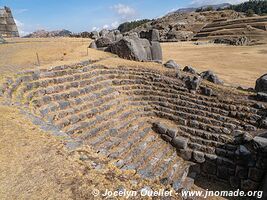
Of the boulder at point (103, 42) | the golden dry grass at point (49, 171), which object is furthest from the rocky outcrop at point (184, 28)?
the golden dry grass at point (49, 171)

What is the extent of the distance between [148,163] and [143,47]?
27.5 feet

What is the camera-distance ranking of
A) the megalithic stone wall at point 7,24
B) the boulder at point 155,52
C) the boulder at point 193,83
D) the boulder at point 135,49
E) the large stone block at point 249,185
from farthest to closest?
the megalithic stone wall at point 7,24
the boulder at point 155,52
the boulder at point 135,49
the boulder at point 193,83
the large stone block at point 249,185

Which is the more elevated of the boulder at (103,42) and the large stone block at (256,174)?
the boulder at (103,42)

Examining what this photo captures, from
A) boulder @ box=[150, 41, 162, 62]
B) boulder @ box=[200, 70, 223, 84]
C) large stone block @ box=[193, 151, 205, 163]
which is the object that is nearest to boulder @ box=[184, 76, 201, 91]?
boulder @ box=[200, 70, 223, 84]

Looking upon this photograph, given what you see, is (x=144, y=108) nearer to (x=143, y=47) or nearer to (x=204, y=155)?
(x=204, y=155)

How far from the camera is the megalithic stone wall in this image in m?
21.5

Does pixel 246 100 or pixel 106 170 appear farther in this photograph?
pixel 246 100

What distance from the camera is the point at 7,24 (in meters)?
22.2

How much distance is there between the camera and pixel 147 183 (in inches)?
157

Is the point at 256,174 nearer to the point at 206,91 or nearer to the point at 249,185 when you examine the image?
the point at 249,185

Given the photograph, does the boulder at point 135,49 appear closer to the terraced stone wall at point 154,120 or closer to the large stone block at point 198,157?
the terraced stone wall at point 154,120

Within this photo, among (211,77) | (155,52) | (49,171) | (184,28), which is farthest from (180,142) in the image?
(184,28)

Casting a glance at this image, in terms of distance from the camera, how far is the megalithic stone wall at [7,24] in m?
21.5

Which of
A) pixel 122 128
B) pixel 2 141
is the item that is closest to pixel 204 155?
pixel 122 128
